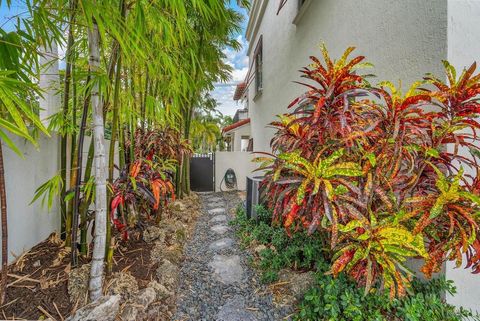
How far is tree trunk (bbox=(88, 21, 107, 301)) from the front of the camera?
136 centimetres

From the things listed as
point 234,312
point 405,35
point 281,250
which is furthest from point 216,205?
point 405,35

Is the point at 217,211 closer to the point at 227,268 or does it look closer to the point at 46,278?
the point at 227,268

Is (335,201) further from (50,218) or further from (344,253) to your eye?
(50,218)

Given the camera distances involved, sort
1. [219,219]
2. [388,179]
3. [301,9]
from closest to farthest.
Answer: [388,179] → [301,9] → [219,219]

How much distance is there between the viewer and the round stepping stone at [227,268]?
227 cm

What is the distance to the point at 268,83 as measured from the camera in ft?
18.1

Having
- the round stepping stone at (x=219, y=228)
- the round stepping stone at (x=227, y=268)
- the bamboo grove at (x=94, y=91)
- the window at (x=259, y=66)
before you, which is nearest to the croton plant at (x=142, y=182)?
the bamboo grove at (x=94, y=91)

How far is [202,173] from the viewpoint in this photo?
23.2ft

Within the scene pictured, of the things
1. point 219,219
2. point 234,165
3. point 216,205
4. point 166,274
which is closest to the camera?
point 166,274

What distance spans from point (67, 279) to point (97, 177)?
29.3 inches

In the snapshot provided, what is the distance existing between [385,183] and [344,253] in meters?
0.48

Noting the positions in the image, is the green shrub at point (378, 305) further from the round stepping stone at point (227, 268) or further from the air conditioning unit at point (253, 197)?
the air conditioning unit at point (253, 197)

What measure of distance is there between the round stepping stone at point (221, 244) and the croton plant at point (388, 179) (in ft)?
6.05

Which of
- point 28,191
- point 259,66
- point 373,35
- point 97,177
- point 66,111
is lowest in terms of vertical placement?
point 28,191
